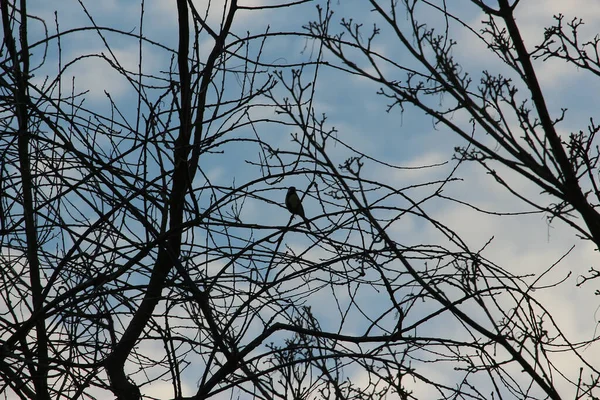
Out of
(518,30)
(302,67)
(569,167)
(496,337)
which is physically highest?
(518,30)

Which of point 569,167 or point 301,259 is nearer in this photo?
point 301,259

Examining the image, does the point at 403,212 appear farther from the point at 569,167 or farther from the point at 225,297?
the point at 569,167

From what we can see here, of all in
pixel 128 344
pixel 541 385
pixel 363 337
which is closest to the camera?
pixel 363 337

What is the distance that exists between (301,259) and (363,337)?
0.31 m

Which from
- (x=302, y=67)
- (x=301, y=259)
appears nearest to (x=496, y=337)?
(x=301, y=259)

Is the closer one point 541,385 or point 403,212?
point 403,212

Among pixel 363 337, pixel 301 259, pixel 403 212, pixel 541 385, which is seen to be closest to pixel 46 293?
pixel 301 259

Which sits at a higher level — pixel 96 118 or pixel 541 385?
pixel 96 118

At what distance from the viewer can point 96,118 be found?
256cm

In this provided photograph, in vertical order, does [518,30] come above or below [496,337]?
above

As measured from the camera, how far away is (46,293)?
236 centimetres

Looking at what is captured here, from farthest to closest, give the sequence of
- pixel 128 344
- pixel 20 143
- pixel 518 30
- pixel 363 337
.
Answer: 1. pixel 518 30
2. pixel 20 143
3. pixel 128 344
4. pixel 363 337

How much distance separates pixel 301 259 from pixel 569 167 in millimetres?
2448

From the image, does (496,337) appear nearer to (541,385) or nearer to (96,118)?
(96,118)
